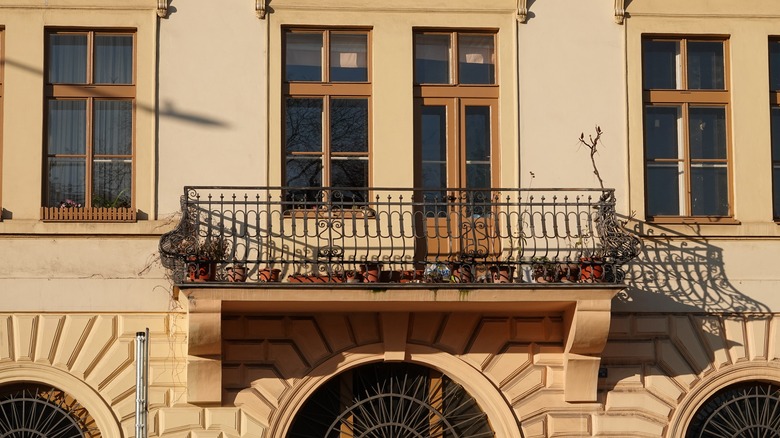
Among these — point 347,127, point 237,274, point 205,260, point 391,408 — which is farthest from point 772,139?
point 205,260

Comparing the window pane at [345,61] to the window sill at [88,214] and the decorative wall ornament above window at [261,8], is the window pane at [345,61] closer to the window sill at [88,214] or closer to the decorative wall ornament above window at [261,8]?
the decorative wall ornament above window at [261,8]

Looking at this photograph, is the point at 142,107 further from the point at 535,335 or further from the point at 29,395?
the point at 535,335

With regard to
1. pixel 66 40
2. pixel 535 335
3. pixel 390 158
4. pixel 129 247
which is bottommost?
pixel 535 335

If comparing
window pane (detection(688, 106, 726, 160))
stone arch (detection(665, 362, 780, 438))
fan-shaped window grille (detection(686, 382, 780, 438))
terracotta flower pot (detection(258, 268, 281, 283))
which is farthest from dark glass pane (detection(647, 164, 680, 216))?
terracotta flower pot (detection(258, 268, 281, 283))

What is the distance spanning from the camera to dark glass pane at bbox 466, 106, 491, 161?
57.7 feet

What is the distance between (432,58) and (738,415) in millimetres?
5778

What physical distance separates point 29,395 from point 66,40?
4326 mm

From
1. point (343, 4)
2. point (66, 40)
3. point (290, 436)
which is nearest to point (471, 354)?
point (290, 436)

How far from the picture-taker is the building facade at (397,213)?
1648 cm

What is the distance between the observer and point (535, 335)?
17.0 metres

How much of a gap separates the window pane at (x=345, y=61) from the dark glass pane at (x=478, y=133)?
140 centimetres

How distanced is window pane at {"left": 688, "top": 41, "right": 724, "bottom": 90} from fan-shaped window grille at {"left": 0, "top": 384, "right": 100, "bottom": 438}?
28.1ft

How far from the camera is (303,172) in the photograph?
56.9ft

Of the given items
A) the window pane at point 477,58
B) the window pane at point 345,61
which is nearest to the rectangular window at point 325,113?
the window pane at point 345,61
